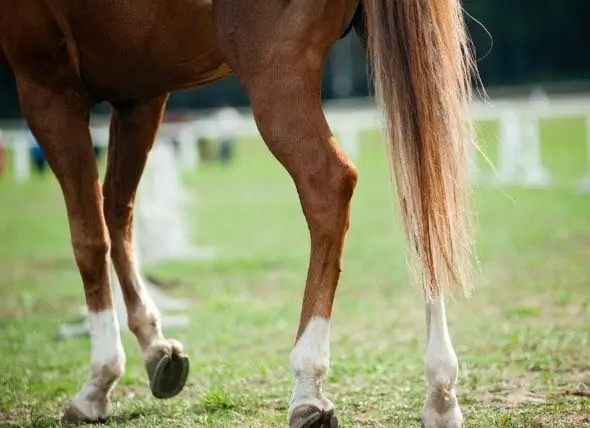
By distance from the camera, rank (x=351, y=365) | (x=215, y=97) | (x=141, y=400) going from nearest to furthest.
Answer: (x=141, y=400), (x=351, y=365), (x=215, y=97)

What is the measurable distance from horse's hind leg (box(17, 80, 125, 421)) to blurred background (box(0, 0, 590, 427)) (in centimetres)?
32

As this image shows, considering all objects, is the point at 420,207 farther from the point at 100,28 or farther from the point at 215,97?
the point at 215,97

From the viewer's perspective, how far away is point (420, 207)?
434 cm

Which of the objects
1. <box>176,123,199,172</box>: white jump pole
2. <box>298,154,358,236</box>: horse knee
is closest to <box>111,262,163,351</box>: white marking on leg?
<box>298,154,358,236</box>: horse knee

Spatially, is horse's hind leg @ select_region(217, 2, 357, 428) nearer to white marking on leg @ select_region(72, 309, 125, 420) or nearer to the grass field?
the grass field

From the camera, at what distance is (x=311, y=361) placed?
14.2 ft

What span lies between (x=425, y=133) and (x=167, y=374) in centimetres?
200

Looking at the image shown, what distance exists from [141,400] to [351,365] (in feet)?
4.24

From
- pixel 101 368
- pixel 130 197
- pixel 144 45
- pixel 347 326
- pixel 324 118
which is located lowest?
pixel 347 326

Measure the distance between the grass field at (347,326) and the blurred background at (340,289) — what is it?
0.02 m

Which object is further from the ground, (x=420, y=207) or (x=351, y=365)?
(x=420, y=207)

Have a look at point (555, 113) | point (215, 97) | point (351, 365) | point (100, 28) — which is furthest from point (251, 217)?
A: point (215, 97)

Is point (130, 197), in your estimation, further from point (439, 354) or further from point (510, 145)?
point (510, 145)

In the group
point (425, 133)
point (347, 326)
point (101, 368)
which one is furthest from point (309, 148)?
point (347, 326)
